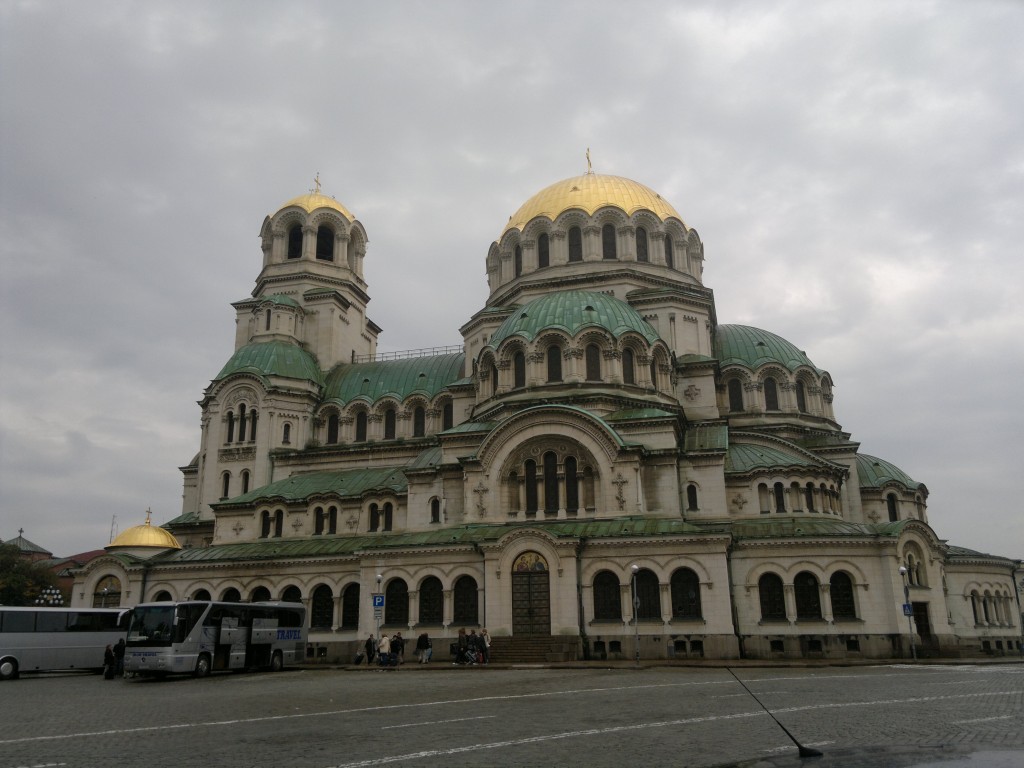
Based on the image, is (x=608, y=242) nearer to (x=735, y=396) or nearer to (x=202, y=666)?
(x=735, y=396)

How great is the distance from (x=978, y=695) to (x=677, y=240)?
39003mm

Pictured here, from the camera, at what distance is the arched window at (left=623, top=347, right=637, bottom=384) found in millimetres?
44406

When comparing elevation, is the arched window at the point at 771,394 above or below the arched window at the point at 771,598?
above

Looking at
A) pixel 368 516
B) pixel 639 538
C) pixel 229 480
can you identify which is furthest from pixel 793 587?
pixel 229 480

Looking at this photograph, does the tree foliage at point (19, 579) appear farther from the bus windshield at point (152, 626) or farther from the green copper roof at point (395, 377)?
the bus windshield at point (152, 626)

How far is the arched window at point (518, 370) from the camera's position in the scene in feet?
146

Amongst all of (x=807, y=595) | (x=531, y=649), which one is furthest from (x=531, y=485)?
(x=807, y=595)

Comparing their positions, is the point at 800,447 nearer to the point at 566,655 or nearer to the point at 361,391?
the point at 566,655

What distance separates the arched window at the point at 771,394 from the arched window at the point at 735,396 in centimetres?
147

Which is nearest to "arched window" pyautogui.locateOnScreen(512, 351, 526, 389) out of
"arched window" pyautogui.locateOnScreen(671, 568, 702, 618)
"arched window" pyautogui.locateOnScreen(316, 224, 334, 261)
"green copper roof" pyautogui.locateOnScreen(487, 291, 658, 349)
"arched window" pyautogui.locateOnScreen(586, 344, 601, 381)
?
"green copper roof" pyautogui.locateOnScreen(487, 291, 658, 349)

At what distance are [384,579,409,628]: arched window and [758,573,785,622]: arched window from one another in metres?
16.1

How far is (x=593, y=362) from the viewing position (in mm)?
44000

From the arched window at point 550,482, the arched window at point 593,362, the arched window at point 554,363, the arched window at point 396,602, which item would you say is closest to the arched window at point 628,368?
the arched window at point 593,362

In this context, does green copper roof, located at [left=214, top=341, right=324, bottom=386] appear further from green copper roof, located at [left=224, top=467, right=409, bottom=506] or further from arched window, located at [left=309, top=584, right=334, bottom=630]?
arched window, located at [left=309, top=584, right=334, bottom=630]
